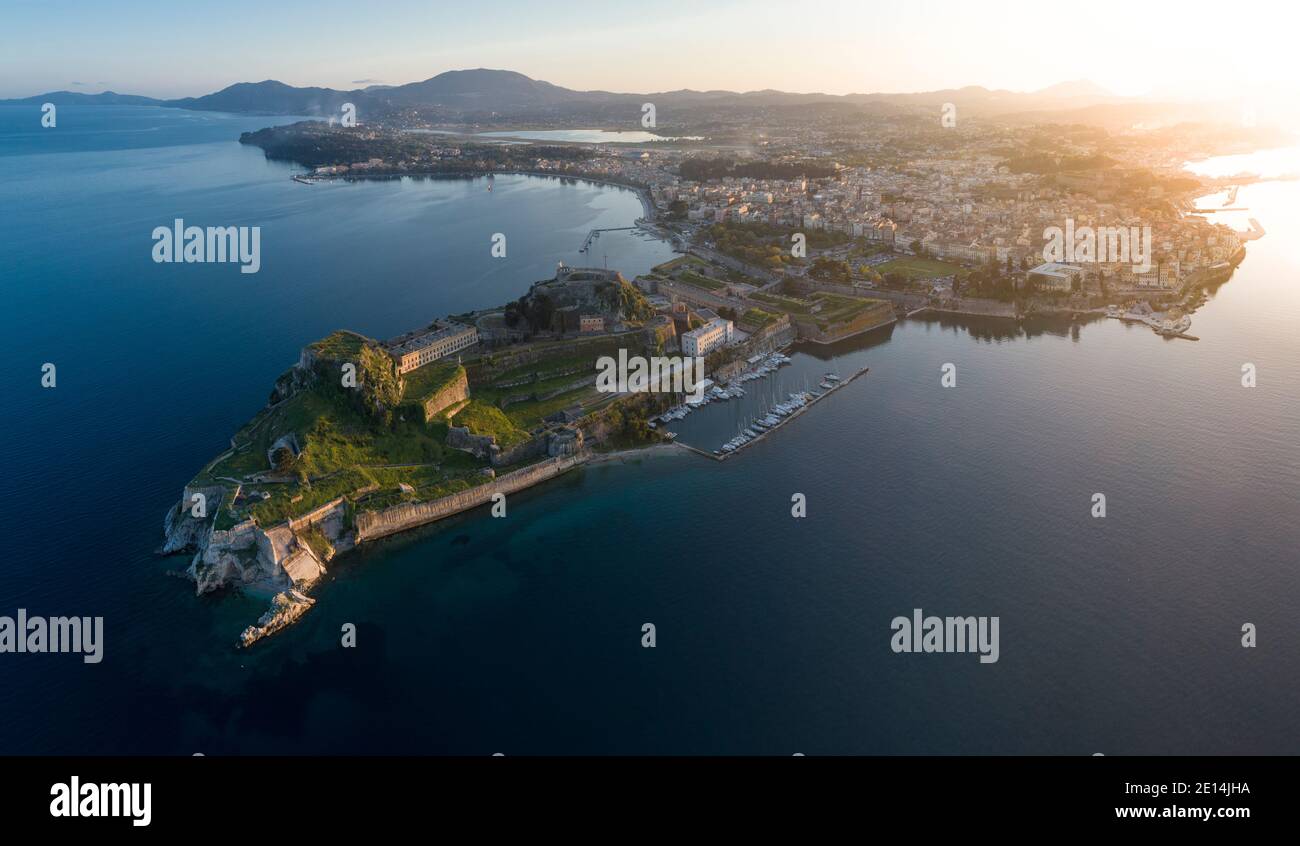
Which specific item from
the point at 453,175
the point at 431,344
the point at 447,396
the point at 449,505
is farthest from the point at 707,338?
the point at 453,175

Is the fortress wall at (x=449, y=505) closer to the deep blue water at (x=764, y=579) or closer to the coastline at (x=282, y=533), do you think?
the coastline at (x=282, y=533)

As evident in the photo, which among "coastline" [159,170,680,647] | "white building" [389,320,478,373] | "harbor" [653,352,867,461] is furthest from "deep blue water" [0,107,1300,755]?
"white building" [389,320,478,373]

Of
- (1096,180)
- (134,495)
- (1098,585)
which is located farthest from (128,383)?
(1096,180)

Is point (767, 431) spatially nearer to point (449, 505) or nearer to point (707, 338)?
point (707, 338)

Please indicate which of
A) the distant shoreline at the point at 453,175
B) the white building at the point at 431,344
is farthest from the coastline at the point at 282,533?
the distant shoreline at the point at 453,175

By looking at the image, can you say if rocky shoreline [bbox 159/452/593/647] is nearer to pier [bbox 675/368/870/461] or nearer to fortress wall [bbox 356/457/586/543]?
fortress wall [bbox 356/457/586/543]

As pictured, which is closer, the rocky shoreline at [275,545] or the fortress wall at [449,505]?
the rocky shoreline at [275,545]

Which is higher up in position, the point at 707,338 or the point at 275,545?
the point at 707,338

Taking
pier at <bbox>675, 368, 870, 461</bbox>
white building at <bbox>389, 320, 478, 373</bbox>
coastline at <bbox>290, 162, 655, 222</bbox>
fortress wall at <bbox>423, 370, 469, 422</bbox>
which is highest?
coastline at <bbox>290, 162, 655, 222</bbox>

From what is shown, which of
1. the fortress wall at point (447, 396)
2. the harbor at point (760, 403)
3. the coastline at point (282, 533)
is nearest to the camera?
the coastline at point (282, 533)
